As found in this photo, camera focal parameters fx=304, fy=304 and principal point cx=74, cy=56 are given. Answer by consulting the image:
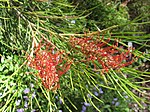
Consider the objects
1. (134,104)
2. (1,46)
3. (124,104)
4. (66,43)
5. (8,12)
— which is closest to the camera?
(66,43)

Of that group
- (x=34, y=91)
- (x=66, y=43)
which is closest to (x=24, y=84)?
(x=34, y=91)

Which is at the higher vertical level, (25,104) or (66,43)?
(66,43)

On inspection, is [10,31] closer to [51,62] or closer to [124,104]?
[51,62]

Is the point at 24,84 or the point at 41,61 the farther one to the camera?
the point at 24,84

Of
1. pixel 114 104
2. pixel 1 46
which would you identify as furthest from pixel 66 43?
pixel 114 104

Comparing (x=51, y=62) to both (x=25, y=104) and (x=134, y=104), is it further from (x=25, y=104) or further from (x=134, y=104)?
(x=134, y=104)

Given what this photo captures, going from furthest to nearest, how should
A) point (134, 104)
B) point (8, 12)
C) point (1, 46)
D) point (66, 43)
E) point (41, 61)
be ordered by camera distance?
1. point (134, 104)
2. point (1, 46)
3. point (8, 12)
4. point (66, 43)
5. point (41, 61)

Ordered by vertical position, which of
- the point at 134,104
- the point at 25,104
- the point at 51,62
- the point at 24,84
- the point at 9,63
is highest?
the point at 51,62

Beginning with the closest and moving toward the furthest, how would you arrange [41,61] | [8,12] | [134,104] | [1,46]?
[41,61], [8,12], [1,46], [134,104]

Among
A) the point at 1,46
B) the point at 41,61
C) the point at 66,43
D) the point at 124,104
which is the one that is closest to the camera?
the point at 41,61
